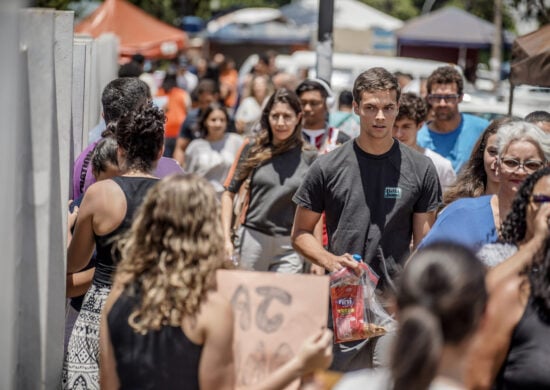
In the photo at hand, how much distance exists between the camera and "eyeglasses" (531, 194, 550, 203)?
12.7ft

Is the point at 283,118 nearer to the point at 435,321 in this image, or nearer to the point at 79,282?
the point at 79,282

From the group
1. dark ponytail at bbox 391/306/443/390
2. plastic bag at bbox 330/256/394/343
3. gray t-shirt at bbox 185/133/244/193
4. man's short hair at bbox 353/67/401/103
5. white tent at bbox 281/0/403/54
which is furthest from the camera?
white tent at bbox 281/0/403/54

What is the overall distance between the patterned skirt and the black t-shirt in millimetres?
1482

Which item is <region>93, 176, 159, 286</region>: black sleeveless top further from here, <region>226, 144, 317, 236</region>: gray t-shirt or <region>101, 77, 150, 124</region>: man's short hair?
<region>226, 144, 317, 236</region>: gray t-shirt

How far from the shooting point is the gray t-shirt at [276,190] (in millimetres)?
7215

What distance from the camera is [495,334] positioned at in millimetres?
3500

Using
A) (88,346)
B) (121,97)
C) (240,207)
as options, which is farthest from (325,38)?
(88,346)

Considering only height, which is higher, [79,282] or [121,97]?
[121,97]

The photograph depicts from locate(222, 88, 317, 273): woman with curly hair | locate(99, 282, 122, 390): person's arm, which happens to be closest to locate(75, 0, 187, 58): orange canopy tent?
locate(222, 88, 317, 273): woman with curly hair

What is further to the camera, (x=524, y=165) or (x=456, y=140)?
(x=456, y=140)

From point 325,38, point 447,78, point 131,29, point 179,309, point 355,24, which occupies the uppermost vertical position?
point 355,24

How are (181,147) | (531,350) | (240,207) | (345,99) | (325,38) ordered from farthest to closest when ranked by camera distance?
(345,99) < (181,147) < (325,38) < (240,207) < (531,350)

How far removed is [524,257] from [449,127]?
518 cm

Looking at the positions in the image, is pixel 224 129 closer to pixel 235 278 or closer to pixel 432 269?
pixel 235 278
